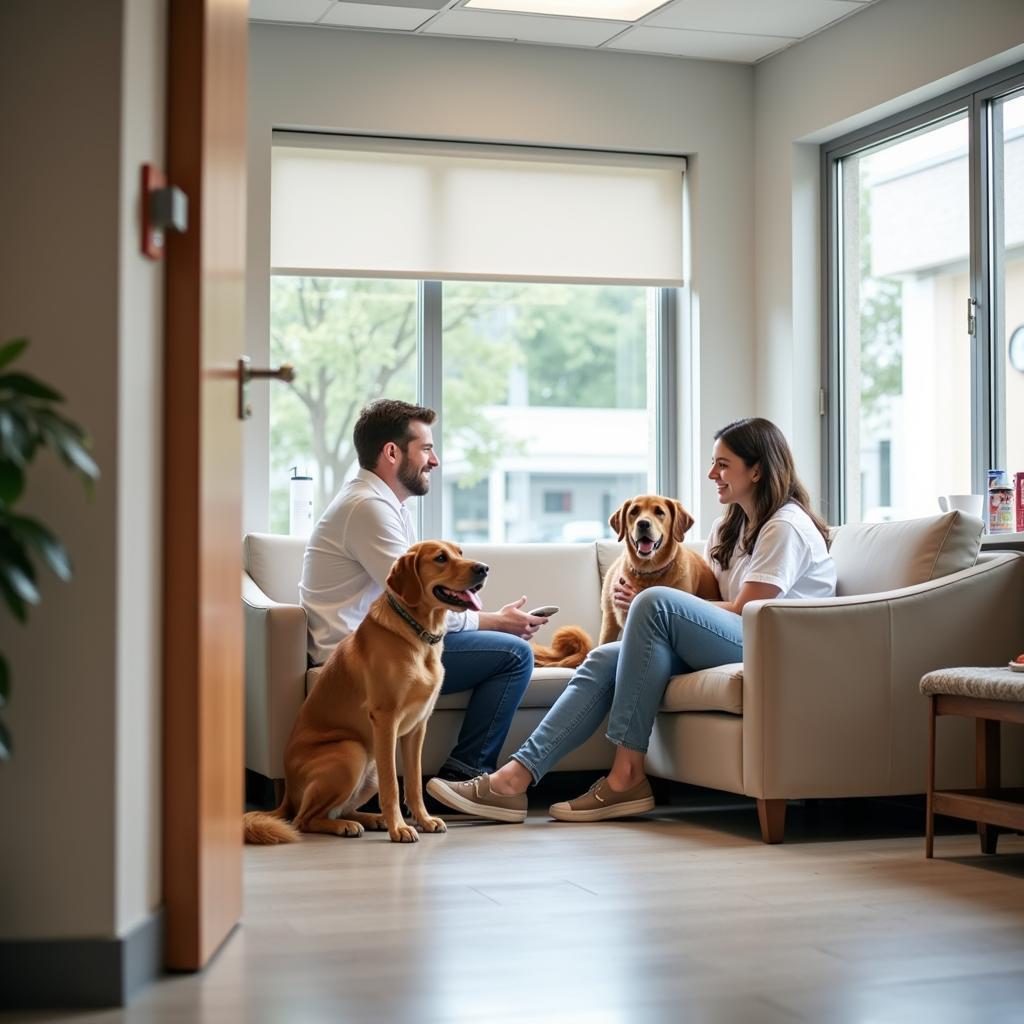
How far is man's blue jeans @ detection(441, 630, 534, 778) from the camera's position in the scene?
398cm

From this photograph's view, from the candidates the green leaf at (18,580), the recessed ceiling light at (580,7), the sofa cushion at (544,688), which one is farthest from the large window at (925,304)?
the green leaf at (18,580)

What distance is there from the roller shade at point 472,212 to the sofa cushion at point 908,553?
1887mm

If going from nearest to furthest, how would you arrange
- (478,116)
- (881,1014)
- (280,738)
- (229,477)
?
(881,1014) < (229,477) < (280,738) < (478,116)

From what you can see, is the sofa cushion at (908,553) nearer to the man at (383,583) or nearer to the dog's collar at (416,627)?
the man at (383,583)

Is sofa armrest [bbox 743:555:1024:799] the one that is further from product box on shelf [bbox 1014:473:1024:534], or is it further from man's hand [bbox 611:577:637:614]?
man's hand [bbox 611:577:637:614]

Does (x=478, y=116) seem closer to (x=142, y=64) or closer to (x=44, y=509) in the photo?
(x=142, y=64)

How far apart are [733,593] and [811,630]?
59 cm

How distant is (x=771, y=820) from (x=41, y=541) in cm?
222

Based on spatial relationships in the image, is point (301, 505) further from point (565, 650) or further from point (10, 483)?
point (10, 483)

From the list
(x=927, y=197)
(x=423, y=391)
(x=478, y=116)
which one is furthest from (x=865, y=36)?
(x=423, y=391)

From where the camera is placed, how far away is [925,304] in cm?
497

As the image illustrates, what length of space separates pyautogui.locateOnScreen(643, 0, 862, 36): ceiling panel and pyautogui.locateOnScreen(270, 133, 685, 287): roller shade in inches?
23.6

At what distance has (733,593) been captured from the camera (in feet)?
13.4

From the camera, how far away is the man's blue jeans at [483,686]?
13.1 ft
